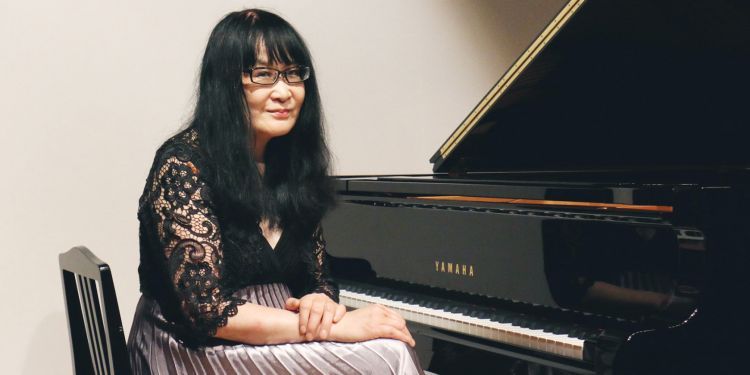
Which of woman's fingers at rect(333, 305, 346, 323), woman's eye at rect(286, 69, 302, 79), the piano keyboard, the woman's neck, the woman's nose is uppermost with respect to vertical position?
woman's eye at rect(286, 69, 302, 79)

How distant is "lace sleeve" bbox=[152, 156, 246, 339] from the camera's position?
4.58ft

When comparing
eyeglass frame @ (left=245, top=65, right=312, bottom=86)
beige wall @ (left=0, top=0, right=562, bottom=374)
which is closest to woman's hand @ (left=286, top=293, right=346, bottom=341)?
eyeglass frame @ (left=245, top=65, right=312, bottom=86)

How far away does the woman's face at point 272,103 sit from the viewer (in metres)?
1.60

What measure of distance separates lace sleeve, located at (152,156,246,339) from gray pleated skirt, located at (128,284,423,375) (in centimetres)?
5

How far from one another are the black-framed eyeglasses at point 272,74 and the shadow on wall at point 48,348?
58.4 inches

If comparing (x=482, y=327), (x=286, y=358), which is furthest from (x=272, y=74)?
(x=482, y=327)

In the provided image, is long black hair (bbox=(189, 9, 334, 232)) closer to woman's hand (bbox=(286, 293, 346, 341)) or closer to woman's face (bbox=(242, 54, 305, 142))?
woman's face (bbox=(242, 54, 305, 142))

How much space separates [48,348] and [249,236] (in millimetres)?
1432

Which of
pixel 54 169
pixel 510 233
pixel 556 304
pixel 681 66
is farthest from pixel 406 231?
pixel 54 169

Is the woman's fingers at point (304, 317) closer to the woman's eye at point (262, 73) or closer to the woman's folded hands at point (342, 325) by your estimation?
the woman's folded hands at point (342, 325)

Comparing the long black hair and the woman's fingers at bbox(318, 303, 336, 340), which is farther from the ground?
the long black hair

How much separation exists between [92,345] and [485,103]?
1167mm

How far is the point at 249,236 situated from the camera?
1576 millimetres

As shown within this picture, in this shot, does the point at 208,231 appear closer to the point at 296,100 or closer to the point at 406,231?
the point at 296,100
